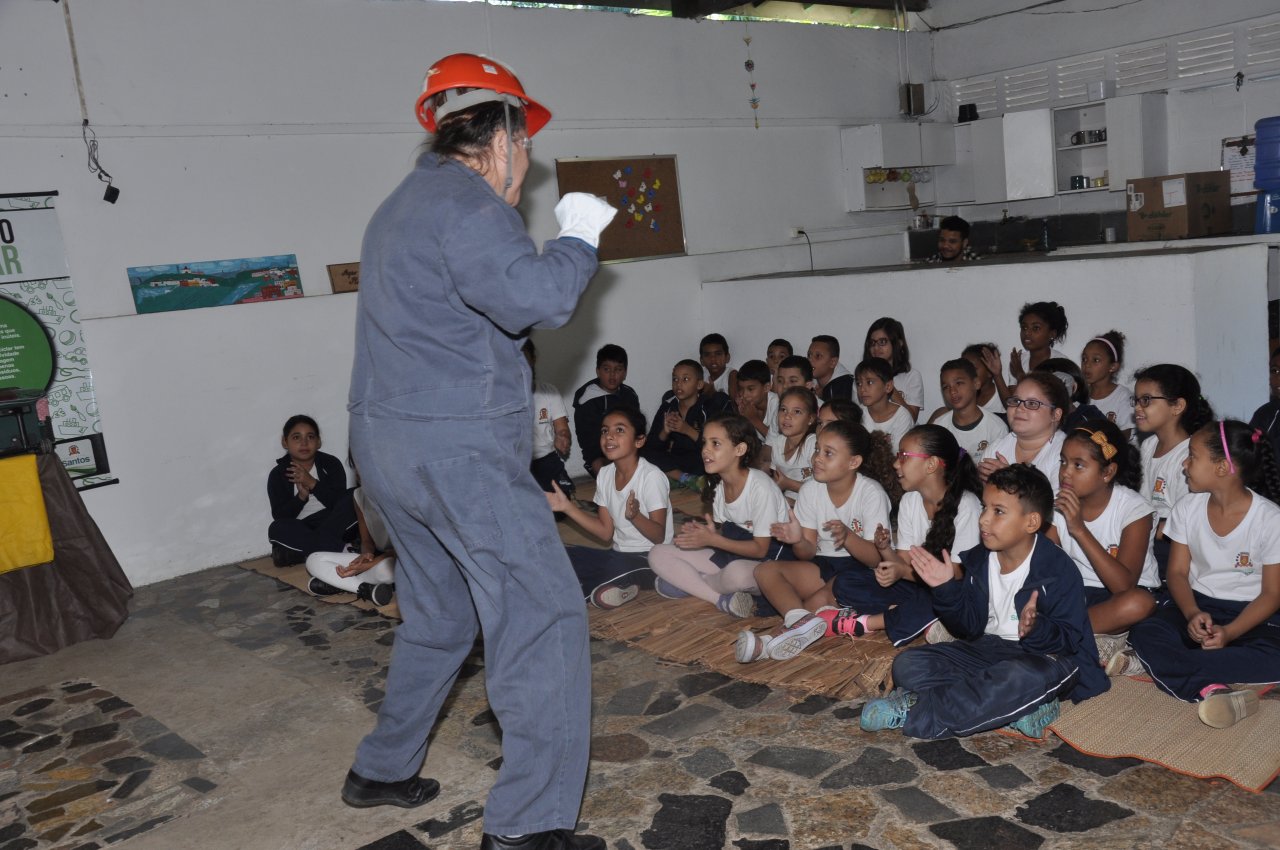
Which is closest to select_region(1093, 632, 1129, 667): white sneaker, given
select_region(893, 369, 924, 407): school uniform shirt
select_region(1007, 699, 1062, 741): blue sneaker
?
select_region(1007, 699, 1062, 741): blue sneaker

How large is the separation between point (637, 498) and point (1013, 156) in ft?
18.5

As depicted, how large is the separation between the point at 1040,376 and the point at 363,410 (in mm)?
2558

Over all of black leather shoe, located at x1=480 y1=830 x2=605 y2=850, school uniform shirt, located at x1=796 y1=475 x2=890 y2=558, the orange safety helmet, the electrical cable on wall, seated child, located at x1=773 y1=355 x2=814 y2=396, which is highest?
the electrical cable on wall

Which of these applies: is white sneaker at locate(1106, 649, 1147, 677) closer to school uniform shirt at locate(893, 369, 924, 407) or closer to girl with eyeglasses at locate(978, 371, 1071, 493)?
girl with eyeglasses at locate(978, 371, 1071, 493)

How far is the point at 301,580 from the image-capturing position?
16.5 ft

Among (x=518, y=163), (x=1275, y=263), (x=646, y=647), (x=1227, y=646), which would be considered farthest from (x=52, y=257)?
(x=1275, y=263)

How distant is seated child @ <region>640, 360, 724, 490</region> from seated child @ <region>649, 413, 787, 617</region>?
188cm

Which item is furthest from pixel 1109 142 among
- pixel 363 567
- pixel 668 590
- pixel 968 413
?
pixel 363 567

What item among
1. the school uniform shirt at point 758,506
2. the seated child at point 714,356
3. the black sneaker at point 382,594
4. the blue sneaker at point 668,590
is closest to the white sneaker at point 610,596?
the blue sneaker at point 668,590

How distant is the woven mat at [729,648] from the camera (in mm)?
3135

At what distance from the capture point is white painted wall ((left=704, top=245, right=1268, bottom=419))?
4.97 metres

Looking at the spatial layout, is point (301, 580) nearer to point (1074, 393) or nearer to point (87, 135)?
point (87, 135)

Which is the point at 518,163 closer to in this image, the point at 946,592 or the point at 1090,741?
the point at 946,592

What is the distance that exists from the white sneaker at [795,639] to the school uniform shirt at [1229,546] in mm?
1087
